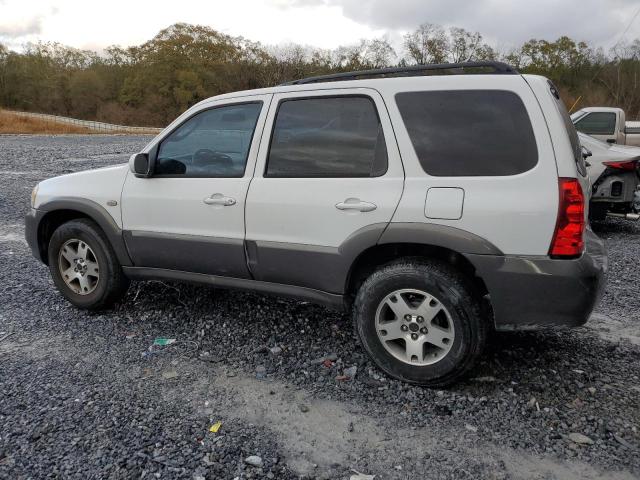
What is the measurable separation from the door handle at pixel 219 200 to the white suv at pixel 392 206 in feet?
0.03

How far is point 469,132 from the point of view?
3.04m

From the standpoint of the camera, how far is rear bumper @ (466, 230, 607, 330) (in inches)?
113

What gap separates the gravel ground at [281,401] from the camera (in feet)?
8.45

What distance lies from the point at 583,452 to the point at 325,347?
5.88 feet

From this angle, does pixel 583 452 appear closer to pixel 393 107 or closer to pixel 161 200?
pixel 393 107

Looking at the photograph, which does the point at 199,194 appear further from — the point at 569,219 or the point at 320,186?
the point at 569,219

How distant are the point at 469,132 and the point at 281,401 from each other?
1.94 m

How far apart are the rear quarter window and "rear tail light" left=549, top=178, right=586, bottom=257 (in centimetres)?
23

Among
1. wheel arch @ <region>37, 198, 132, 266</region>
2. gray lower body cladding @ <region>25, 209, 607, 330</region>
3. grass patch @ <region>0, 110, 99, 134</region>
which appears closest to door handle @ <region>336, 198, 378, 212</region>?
gray lower body cladding @ <region>25, 209, 607, 330</region>

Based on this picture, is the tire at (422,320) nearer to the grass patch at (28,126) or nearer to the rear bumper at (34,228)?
the rear bumper at (34,228)

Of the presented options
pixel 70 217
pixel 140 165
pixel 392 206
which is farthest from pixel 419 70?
pixel 70 217

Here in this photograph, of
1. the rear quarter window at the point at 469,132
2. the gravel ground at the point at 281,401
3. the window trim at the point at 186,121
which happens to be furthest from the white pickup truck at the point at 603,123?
the window trim at the point at 186,121

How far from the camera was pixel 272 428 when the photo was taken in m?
2.88

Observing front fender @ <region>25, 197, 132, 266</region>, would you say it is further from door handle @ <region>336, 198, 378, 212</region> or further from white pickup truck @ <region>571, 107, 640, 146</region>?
white pickup truck @ <region>571, 107, 640, 146</region>
